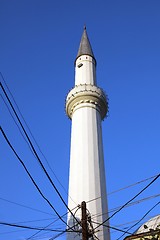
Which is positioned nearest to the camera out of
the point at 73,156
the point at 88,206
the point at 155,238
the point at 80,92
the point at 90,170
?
the point at 155,238

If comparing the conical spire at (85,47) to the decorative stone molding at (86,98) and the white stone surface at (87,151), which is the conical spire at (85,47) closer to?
the white stone surface at (87,151)

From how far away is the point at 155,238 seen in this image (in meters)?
11.4

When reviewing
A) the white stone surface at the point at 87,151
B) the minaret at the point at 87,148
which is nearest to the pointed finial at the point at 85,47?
the minaret at the point at 87,148

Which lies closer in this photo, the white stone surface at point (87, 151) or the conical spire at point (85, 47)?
the white stone surface at point (87, 151)

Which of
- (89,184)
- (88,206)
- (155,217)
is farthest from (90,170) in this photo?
(155,217)

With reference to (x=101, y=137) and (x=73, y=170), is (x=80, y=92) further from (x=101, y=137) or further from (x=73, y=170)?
(x=73, y=170)

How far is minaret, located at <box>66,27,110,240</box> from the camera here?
673 inches

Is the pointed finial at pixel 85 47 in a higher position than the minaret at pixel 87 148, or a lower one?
higher

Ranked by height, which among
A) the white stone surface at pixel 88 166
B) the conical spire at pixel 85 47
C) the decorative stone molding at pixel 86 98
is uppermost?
the conical spire at pixel 85 47

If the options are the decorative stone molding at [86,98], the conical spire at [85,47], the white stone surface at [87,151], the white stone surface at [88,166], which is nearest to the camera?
the white stone surface at [87,151]

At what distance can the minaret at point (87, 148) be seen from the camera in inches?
673

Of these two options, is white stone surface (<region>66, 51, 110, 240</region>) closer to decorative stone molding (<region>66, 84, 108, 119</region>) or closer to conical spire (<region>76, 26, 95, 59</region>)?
decorative stone molding (<region>66, 84, 108, 119</region>)

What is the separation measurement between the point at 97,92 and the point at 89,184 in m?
7.35

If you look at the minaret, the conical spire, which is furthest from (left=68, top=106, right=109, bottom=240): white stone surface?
the conical spire
